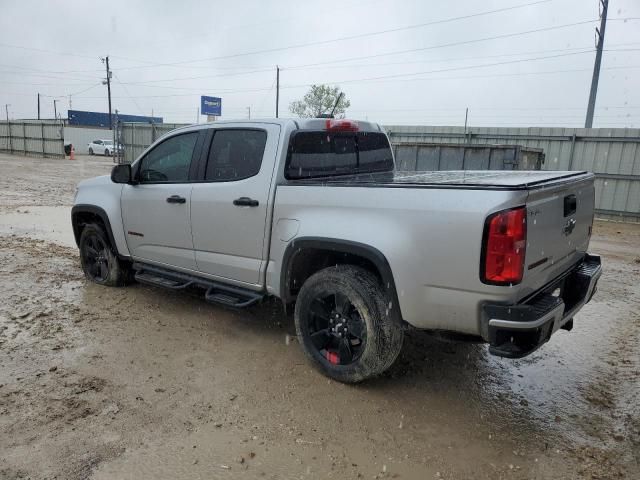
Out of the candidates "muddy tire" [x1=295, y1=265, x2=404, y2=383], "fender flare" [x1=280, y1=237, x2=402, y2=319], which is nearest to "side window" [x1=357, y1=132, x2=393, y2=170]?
"fender flare" [x1=280, y1=237, x2=402, y2=319]

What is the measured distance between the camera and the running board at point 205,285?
400 centimetres

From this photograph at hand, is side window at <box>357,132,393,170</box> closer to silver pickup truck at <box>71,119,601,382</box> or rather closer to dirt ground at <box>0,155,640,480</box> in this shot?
silver pickup truck at <box>71,119,601,382</box>

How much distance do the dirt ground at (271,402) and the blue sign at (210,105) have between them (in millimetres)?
44063

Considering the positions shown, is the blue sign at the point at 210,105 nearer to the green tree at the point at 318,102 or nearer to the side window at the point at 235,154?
the green tree at the point at 318,102

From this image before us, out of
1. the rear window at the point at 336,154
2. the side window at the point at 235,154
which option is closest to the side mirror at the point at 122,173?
the side window at the point at 235,154

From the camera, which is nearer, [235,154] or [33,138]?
[235,154]

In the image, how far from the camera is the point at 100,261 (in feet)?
18.6

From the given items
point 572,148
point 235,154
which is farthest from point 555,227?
point 572,148

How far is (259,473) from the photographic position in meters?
2.58

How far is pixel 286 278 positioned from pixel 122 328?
182 cm

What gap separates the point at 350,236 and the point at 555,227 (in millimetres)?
1266

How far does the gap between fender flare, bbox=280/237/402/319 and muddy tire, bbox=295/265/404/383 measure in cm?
12

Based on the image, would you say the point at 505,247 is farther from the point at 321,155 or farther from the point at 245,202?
the point at 245,202

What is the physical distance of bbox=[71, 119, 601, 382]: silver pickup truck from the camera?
2.72 meters
